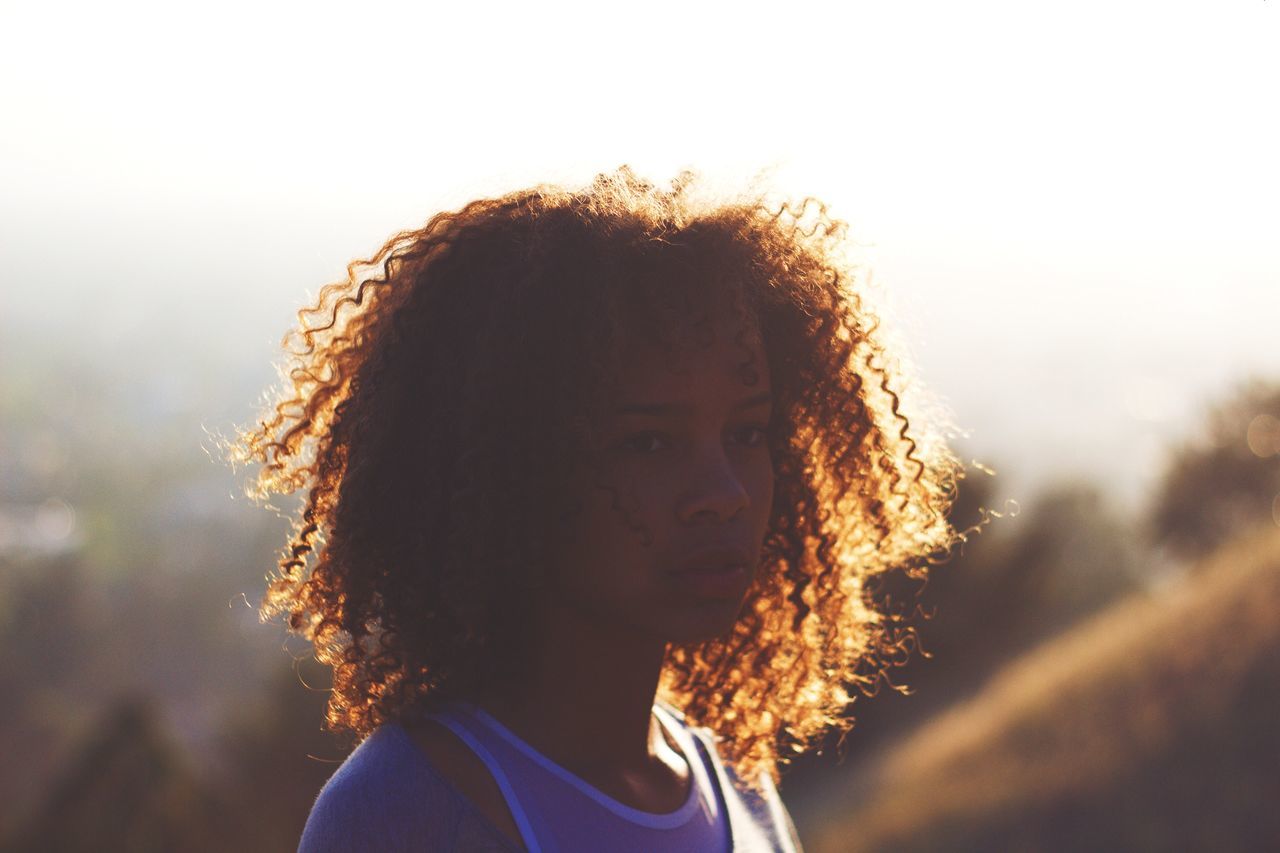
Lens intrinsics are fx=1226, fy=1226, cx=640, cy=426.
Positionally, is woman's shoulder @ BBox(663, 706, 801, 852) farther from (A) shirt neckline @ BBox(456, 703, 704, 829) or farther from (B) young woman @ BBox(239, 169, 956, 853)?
(A) shirt neckline @ BBox(456, 703, 704, 829)

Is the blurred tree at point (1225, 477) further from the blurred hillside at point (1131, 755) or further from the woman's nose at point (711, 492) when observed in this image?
the woman's nose at point (711, 492)

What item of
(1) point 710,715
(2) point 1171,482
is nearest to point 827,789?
(2) point 1171,482

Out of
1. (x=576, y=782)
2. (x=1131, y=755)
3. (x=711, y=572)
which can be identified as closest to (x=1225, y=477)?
(x=1131, y=755)

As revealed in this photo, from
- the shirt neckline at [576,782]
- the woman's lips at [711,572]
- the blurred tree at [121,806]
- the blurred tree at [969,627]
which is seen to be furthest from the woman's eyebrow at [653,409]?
the blurred tree at [969,627]

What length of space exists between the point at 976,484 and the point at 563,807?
17.6 metres

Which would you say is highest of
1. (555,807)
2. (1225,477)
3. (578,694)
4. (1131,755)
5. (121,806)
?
(1225,477)

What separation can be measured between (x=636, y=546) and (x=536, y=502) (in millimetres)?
228

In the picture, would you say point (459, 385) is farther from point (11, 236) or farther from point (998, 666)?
point (11, 236)

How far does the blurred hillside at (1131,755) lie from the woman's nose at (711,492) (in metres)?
7.32

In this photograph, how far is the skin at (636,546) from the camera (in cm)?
220

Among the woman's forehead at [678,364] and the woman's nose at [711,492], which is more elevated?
the woman's forehead at [678,364]

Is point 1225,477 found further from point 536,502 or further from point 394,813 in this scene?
point 394,813

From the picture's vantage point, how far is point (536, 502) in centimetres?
230

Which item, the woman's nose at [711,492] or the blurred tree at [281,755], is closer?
the woman's nose at [711,492]
